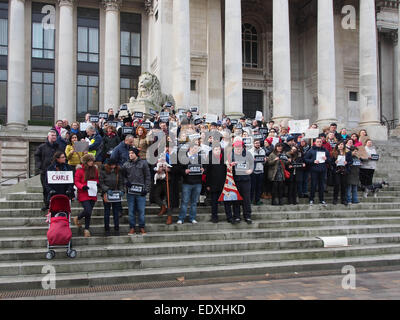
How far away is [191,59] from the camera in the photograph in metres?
28.0

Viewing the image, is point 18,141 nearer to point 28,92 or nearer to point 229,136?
point 28,92

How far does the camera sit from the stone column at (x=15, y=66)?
28.5 meters

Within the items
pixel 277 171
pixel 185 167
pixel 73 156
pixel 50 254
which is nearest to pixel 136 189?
pixel 185 167

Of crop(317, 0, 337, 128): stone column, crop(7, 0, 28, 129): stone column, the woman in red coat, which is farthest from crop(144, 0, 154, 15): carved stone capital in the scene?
the woman in red coat

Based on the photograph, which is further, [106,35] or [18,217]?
[106,35]

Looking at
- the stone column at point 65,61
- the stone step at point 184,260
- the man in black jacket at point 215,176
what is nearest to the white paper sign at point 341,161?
the stone step at point 184,260

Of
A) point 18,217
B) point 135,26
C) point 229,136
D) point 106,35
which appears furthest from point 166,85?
point 18,217

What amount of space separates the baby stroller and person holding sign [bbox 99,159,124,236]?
1.01 m

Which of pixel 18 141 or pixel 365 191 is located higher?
pixel 18 141

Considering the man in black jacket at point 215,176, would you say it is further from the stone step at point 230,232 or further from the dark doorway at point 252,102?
the dark doorway at point 252,102

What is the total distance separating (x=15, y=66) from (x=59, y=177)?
22747 mm

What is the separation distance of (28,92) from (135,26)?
9.54 metres
